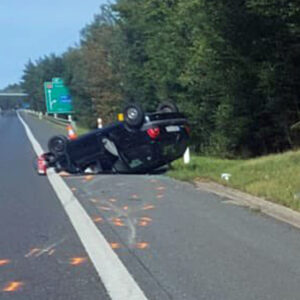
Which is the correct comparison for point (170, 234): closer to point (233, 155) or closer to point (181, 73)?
point (233, 155)

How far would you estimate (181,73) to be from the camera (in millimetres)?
23359

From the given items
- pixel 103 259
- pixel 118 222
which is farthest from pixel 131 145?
pixel 103 259

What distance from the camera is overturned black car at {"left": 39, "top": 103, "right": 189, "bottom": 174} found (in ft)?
44.8

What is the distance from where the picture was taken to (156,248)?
22.7 ft

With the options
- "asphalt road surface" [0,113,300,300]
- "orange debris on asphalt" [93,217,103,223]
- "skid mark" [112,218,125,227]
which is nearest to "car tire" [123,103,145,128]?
"asphalt road surface" [0,113,300,300]

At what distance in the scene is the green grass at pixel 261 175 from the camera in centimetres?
957

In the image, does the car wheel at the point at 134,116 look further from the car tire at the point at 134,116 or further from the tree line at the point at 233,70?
the tree line at the point at 233,70

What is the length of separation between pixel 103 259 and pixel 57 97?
50433 millimetres

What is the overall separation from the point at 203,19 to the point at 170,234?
12.8 m

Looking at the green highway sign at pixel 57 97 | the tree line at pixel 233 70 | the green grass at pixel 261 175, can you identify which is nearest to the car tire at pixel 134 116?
the green grass at pixel 261 175

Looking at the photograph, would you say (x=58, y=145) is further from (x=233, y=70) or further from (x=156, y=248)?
(x=156, y=248)

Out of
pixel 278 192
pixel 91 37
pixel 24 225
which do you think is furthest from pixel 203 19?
pixel 91 37

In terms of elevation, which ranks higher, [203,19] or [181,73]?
[203,19]

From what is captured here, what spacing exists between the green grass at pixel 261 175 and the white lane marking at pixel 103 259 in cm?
281
